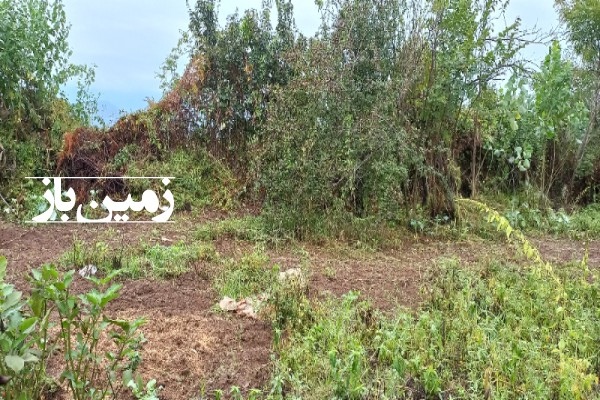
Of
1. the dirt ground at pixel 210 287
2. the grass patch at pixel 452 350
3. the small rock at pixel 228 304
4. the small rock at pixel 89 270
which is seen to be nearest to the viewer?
the grass patch at pixel 452 350

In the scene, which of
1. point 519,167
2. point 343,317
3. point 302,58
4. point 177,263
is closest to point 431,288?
point 343,317

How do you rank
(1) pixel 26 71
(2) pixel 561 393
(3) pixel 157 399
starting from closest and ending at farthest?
(3) pixel 157 399 < (2) pixel 561 393 < (1) pixel 26 71

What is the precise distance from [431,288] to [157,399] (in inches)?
83.5

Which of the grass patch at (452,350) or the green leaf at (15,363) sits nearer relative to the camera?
the green leaf at (15,363)

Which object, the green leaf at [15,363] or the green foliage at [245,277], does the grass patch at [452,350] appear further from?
the green leaf at [15,363]

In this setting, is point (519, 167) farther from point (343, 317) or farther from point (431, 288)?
point (343, 317)

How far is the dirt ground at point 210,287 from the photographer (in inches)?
95.4

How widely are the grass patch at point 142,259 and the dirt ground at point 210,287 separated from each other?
0.67ft

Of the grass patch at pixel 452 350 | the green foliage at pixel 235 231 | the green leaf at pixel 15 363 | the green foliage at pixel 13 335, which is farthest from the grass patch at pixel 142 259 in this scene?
the green leaf at pixel 15 363

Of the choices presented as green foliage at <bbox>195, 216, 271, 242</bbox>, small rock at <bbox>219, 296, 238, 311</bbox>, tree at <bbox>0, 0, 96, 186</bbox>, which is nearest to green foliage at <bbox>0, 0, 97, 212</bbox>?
tree at <bbox>0, 0, 96, 186</bbox>

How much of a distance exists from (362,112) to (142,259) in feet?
9.07

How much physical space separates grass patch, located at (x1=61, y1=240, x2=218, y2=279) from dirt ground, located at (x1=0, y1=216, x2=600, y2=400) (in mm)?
204

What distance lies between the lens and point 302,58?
18.7 feet

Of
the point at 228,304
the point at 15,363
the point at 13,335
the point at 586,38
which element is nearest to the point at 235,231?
the point at 228,304
